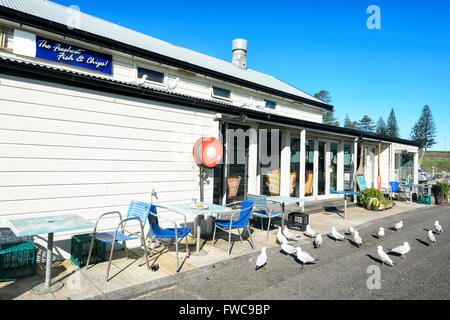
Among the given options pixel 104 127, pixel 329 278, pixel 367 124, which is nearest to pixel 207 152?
pixel 104 127

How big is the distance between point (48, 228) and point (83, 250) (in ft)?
3.67

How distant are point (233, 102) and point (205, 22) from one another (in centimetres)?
638

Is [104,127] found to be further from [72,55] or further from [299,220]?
[299,220]

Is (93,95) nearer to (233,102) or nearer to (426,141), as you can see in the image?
(233,102)

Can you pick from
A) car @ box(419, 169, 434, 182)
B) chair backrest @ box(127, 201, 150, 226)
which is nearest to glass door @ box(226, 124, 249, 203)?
chair backrest @ box(127, 201, 150, 226)

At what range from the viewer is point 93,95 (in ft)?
14.8

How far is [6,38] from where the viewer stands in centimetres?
559

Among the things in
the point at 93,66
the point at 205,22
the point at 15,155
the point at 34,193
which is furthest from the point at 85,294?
the point at 205,22

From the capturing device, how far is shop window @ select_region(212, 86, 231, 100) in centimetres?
920

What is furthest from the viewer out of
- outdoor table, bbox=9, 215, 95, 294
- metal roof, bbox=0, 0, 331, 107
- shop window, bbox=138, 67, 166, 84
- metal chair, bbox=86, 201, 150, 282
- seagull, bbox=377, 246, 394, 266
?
shop window, bbox=138, 67, 166, 84

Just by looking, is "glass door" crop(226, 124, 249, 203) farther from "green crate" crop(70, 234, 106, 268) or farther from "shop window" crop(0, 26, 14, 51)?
"shop window" crop(0, 26, 14, 51)

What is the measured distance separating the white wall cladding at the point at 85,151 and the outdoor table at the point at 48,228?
2.32 ft

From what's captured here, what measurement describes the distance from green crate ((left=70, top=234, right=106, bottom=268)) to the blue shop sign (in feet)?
14.2

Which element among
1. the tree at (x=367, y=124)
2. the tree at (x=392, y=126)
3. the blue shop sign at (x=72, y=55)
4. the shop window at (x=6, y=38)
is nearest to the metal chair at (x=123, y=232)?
the blue shop sign at (x=72, y=55)
